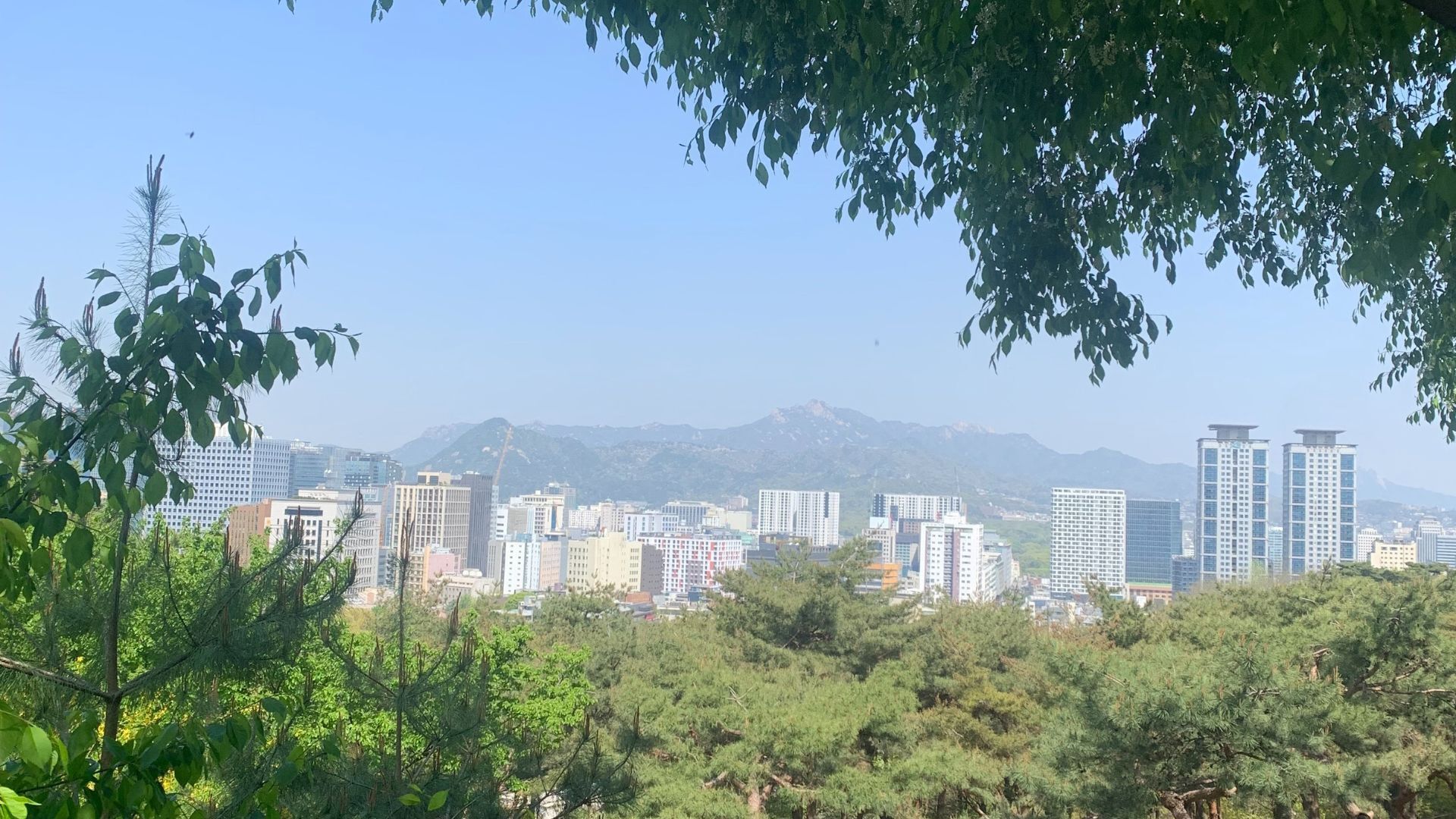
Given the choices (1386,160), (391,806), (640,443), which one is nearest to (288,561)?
(391,806)

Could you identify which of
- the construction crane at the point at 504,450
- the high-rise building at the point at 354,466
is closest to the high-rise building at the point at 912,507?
the construction crane at the point at 504,450

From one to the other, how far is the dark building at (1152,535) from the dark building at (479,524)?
55892 mm

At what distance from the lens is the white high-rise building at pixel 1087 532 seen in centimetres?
8812

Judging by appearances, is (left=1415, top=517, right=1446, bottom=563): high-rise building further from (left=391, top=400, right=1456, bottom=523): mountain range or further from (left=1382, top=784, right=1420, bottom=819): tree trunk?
(left=1382, top=784, right=1420, bottom=819): tree trunk


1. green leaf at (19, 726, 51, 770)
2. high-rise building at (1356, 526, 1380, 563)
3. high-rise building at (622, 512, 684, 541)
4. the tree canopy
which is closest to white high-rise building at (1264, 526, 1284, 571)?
high-rise building at (1356, 526, 1380, 563)

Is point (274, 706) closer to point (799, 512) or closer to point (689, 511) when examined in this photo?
point (799, 512)

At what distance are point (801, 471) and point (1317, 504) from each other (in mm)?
89759

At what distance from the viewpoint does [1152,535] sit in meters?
89.8

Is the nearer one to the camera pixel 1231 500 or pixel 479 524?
pixel 1231 500

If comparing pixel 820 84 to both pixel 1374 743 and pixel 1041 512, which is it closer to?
pixel 1374 743

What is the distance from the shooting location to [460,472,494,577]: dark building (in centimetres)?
7194

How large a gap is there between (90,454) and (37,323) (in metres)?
0.28

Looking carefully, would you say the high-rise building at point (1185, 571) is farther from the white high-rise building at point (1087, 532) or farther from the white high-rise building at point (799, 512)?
the white high-rise building at point (799, 512)

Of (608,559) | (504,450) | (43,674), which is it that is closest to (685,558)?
(608,559)
